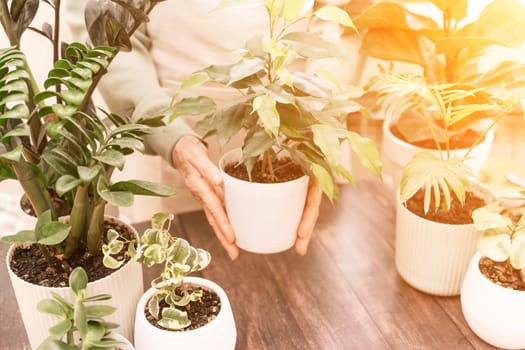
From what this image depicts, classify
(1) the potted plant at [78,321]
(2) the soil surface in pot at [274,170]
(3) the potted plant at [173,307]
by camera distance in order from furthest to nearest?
(2) the soil surface in pot at [274,170], (3) the potted plant at [173,307], (1) the potted plant at [78,321]

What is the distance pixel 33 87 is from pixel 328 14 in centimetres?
44

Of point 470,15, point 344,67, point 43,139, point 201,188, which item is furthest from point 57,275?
point 470,15

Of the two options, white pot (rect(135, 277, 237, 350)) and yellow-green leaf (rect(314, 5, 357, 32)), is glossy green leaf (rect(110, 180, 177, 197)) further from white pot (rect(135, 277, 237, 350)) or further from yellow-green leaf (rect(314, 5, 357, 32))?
yellow-green leaf (rect(314, 5, 357, 32))

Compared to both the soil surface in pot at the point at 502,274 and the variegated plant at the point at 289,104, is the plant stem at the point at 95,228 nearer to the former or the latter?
the variegated plant at the point at 289,104

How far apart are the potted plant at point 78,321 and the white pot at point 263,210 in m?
0.30

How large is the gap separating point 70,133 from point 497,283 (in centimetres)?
68

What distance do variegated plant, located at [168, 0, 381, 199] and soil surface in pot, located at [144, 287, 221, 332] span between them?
0.65ft

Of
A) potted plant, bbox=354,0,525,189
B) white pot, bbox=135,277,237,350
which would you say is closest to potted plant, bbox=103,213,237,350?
white pot, bbox=135,277,237,350

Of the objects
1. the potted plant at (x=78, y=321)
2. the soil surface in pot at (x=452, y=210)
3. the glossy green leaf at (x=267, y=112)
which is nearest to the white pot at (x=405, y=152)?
the soil surface in pot at (x=452, y=210)

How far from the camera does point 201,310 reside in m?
0.85

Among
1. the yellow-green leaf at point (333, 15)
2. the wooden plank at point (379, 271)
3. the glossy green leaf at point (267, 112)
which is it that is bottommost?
the wooden plank at point (379, 271)

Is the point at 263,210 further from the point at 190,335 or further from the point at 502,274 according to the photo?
the point at 502,274

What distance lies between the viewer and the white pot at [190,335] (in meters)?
0.79

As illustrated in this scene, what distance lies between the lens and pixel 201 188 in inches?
41.7
